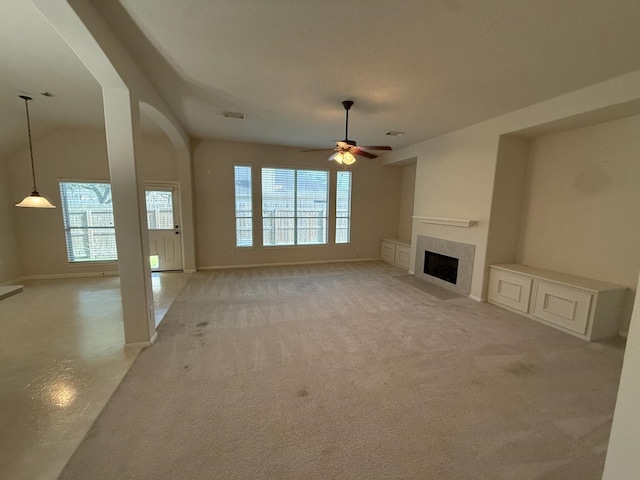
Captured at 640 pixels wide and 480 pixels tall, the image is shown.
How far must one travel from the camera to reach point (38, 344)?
281 cm

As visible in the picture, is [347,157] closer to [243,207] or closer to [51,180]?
[243,207]

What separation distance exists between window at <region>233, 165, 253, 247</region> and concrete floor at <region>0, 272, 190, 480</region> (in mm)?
2284

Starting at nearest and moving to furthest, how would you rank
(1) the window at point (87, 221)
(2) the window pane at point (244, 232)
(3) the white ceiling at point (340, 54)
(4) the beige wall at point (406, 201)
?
(3) the white ceiling at point (340, 54)
(1) the window at point (87, 221)
(2) the window pane at point (244, 232)
(4) the beige wall at point (406, 201)

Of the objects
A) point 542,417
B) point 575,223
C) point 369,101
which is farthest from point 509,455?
point 369,101

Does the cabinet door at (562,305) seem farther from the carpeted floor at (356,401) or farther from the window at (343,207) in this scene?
the window at (343,207)

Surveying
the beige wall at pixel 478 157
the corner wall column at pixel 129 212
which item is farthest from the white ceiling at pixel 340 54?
the corner wall column at pixel 129 212

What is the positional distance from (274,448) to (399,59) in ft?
10.9

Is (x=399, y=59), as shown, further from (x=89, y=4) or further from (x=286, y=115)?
(x=89, y=4)

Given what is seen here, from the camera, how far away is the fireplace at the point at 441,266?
4801 mm

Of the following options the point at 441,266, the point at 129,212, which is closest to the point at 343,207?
the point at 441,266

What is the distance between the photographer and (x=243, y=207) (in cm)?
622

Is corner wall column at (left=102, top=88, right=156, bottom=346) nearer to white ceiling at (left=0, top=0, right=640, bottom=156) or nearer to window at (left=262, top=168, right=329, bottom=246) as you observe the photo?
white ceiling at (left=0, top=0, right=640, bottom=156)

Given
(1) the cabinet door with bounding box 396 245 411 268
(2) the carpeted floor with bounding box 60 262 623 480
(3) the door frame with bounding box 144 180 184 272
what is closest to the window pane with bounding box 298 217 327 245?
(1) the cabinet door with bounding box 396 245 411 268

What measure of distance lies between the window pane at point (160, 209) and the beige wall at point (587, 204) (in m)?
6.92
